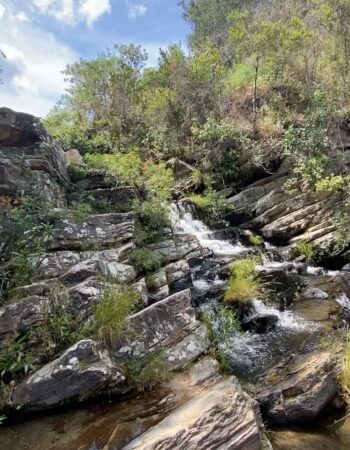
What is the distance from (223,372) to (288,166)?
9241 mm

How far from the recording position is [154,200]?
8750mm

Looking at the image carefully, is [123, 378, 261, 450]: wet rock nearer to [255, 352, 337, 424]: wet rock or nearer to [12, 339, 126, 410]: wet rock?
[255, 352, 337, 424]: wet rock

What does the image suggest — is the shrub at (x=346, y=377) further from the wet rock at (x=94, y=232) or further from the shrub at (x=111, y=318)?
the wet rock at (x=94, y=232)

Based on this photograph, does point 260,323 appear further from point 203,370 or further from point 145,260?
point 145,260

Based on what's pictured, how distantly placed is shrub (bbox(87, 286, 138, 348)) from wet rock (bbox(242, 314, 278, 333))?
255 cm

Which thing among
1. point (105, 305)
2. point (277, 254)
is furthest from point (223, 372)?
point (277, 254)

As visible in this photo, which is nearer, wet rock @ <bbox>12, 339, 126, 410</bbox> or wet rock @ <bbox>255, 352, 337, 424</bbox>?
wet rock @ <bbox>12, 339, 126, 410</bbox>

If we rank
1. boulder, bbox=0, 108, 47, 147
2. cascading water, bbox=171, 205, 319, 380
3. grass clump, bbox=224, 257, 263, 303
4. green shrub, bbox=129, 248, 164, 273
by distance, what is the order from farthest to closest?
boulder, bbox=0, 108, 47, 147
grass clump, bbox=224, 257, 263, 303
green shrub, bbox=129, 248, 164, 273
cascading water, bbox=171, 205, 319, 380

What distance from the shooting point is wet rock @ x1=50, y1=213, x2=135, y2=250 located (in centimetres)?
618

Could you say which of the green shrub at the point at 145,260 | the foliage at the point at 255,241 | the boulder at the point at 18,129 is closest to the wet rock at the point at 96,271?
the green shrub at the point at 145,260

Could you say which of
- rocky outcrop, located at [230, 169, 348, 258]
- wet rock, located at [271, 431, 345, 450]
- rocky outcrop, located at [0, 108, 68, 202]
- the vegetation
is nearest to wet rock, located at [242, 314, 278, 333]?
the vegetation

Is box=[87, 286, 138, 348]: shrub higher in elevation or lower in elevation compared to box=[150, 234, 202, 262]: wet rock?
lower

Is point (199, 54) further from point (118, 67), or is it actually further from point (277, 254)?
point (277, 254)

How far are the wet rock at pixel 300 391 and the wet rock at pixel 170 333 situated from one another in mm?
1053
